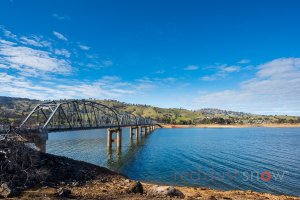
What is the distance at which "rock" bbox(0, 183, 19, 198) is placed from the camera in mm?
17203

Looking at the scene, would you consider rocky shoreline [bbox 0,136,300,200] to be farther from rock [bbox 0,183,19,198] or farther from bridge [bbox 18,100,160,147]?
bridge [bbox 18,100,160,147]

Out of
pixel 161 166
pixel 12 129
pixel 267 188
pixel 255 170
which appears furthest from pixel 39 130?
pixel 255 170

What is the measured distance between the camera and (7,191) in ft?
57.3

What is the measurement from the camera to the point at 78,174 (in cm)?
2458

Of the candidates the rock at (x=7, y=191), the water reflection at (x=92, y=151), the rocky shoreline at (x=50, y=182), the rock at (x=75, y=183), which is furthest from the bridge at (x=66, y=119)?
the rock at (x=7, y=191)

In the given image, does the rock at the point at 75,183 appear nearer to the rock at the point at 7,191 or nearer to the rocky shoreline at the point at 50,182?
the rocky shoreline at the point at 50,182

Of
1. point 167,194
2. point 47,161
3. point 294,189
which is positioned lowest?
point 294,189

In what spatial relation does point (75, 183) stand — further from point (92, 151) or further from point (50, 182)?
point (92, 151)

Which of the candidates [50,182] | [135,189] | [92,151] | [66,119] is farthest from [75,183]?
[66,119]

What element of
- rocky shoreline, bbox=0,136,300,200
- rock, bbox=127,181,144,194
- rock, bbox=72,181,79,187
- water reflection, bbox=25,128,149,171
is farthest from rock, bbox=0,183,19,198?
water reflection, bbox=25,128,149,171

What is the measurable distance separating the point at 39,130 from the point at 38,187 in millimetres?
24387

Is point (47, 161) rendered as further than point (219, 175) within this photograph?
No

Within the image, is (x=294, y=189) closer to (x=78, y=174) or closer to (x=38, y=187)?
(x=78, y=174)

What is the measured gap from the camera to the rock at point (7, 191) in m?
17.2
